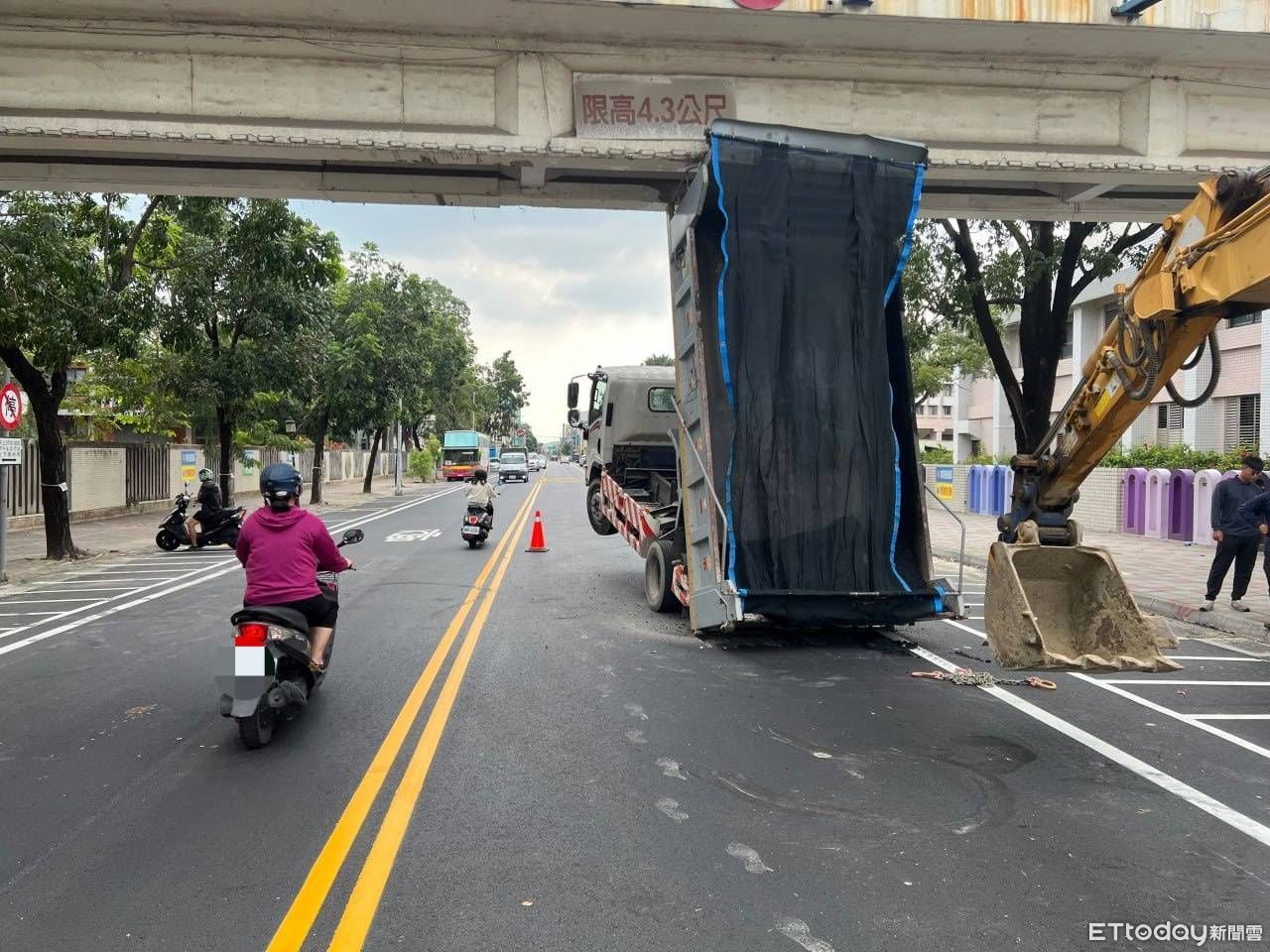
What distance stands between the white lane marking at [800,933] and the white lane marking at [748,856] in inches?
15.8

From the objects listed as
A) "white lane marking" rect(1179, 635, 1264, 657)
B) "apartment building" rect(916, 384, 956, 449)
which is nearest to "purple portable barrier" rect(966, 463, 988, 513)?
"white lane marking" rect(1179, 635, 1264, 657)

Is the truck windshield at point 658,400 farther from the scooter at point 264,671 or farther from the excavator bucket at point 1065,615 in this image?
the scooter at point 264,671

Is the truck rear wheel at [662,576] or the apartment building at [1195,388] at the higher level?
the apartment building at [1195,388]

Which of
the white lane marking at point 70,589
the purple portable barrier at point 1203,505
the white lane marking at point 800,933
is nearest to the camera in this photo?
the white lane marking at point 800,933

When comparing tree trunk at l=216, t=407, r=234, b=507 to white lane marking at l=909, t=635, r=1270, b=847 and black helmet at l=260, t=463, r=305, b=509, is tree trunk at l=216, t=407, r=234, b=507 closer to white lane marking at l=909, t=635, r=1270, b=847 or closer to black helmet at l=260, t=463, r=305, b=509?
black helmet at l=260, t=463, r=305, b=509

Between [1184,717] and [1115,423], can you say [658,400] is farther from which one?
[1184,717]

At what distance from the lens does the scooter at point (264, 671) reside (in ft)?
17.3

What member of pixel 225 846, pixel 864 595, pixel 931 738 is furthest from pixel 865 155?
pixel 225 846

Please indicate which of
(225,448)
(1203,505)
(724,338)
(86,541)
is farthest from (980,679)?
(225,448)

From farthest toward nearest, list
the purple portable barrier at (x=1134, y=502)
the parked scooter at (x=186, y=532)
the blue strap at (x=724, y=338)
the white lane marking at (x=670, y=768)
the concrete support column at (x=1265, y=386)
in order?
1. the concrete support column at (x=1265, y=386)
2. the purple portable barrier at (x=1134, y=502)
3. the parked scooter at (x=186, y=532)
4. the blue strap at (x=724, y=338)
5. the white lane marking at (x=670, y=768)

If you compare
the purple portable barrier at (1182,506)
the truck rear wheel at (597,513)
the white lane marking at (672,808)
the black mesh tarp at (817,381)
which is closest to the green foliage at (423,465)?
the truck rear wheel at (597,513)

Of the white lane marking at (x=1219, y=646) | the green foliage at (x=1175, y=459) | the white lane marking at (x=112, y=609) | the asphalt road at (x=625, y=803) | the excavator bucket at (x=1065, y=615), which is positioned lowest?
the white lane marking at (x=1219, y=646)

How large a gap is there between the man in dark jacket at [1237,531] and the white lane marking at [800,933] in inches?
343

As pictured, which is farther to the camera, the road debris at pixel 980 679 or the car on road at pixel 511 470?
the car on road at pixel 511 470
